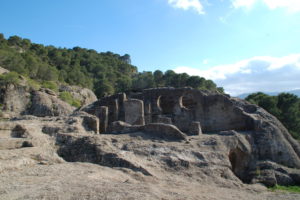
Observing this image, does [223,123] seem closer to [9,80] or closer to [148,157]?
[148,157]

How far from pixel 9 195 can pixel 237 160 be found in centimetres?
1250

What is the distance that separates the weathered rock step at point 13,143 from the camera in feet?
34.9

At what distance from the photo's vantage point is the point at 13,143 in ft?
35.9

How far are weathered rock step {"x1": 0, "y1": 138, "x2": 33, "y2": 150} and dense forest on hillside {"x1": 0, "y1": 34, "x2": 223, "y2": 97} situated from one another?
4035 cm

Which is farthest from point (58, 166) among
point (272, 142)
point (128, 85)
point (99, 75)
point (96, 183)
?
point (99, 75)

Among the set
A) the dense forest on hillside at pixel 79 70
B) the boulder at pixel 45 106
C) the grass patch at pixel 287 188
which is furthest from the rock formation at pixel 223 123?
the dense forest on hillside at pixel 79 70

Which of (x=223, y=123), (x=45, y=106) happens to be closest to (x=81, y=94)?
(x=45, y=106)

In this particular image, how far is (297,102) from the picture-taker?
37.1 metres

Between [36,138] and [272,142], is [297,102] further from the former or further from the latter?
[36,138]

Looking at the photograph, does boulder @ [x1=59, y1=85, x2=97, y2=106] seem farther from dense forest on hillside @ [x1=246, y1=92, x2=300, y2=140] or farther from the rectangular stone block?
the rectangular stone block

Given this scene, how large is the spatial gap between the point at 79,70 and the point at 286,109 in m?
54.5

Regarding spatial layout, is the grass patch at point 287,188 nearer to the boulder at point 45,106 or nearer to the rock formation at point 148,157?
the rock formation at point 148,157

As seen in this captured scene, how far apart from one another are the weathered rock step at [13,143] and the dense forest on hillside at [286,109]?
30939 mm

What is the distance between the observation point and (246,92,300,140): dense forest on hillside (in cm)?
3550
